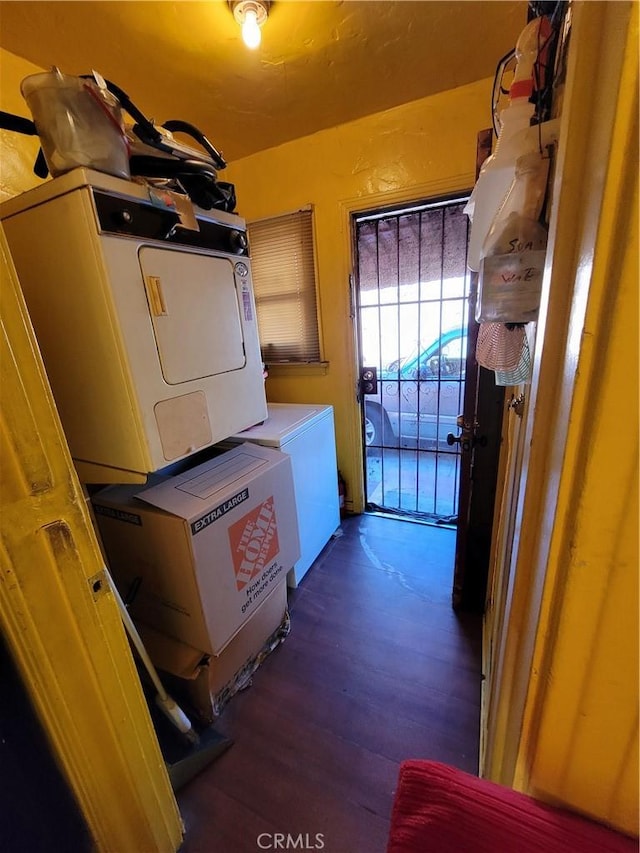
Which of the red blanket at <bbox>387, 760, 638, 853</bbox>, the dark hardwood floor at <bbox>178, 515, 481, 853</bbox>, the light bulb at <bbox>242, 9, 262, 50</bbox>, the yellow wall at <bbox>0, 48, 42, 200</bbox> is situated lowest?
the dark hardwood floor at <bbox>178, 515, 481, 853</bbox>

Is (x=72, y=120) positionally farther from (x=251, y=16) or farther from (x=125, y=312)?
(x=251, y=16)

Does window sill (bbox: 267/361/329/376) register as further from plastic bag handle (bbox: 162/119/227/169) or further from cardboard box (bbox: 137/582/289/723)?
cardboard box (bbox: 137/582/289/723)

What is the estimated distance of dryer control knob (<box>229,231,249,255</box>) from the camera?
4.02ft

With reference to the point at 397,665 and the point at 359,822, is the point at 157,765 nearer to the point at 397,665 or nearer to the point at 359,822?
the point at 359,822

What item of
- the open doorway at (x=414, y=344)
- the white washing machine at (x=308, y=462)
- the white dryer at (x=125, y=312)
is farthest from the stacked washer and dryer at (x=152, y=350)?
the open doorway at (x=414, y=344)

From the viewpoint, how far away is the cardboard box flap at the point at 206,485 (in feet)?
3.63

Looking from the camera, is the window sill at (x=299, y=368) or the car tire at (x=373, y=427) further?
the car tire at (x=373, y=427)

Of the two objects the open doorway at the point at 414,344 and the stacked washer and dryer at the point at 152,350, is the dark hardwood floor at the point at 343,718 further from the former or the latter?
the open doorway at the point at 414,344

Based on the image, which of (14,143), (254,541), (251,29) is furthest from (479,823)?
(14,143)

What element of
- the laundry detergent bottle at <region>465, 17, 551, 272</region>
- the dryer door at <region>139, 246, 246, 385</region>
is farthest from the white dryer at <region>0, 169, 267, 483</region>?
the laundry detergent bottle at <region>465, 17, 551, 272</region>

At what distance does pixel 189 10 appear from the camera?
45.2 inches

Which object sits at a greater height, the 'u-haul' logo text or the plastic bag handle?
the plastic bag handle

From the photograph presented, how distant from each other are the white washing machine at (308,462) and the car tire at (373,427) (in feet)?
1.51

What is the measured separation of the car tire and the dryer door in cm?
141
